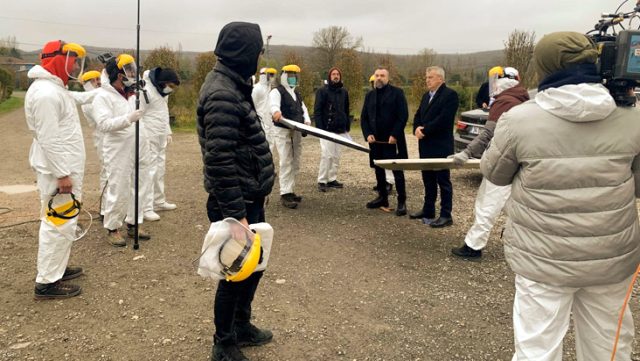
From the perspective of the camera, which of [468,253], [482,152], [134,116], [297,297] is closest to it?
[297,297]

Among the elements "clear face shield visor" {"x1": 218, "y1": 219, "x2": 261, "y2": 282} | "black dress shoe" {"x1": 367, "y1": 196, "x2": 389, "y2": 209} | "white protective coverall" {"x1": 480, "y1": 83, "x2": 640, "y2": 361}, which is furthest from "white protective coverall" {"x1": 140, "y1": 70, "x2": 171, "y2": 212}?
"white protective coverall" {"x1": 480, "y1": 83, "x2": 640, "y2": 361}

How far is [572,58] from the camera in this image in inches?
81.7

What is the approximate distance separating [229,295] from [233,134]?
102cm

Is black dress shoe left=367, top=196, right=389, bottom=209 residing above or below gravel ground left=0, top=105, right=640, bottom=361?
above

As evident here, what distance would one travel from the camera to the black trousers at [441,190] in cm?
571

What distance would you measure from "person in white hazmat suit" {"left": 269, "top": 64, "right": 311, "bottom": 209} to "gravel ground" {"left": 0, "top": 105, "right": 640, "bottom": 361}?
1.79 ft

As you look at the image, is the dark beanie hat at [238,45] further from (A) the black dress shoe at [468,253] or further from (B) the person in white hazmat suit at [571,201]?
(A) the black dress shoe at [468,253]

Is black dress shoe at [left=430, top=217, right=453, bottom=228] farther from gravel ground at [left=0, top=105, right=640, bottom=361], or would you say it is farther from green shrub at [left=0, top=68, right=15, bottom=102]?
green shrub at [left=0, top=68, right=15, bottom=102]

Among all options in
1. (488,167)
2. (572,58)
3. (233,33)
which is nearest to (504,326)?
(488,167)

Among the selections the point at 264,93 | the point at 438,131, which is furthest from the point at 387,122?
the point at 264,93

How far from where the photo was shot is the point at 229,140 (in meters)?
2.49

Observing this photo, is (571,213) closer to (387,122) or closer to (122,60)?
(387,122)

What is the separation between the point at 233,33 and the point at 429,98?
3727 mm

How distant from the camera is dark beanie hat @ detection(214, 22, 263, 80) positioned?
2600 millimetres
